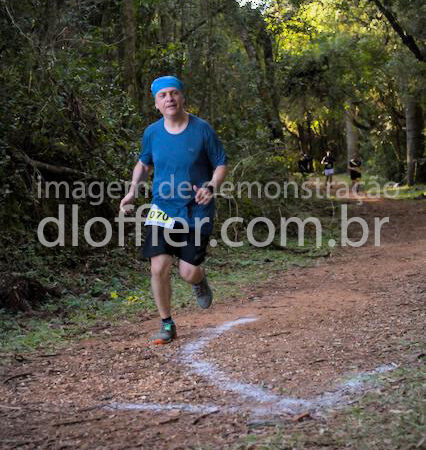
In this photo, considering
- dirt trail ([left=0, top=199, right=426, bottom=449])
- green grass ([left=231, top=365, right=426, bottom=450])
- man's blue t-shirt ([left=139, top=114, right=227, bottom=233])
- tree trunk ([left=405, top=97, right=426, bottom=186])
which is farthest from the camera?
tree trunk ([left=405, top=97, right=426, bottom=186])

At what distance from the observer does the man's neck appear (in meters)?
5.86

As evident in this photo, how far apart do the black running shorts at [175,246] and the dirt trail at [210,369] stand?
0.76m

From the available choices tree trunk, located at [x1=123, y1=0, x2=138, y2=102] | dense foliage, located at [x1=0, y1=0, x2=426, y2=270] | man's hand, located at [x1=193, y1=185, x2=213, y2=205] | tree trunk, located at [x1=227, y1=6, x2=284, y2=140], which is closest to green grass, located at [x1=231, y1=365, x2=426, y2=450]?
man's hand, located at [x1=193, y1=185, x2=213, y2=205]

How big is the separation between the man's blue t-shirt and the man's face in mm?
161

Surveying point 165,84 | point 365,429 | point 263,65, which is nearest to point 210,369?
point 365,429

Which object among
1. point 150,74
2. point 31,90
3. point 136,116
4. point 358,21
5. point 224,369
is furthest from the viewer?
point 358,21

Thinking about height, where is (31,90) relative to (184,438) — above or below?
above

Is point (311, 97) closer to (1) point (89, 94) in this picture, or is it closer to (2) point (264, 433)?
(1) point (89, 94)

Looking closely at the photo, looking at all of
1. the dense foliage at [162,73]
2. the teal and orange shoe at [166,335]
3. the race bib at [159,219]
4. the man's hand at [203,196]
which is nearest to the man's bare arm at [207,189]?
the man's hand at [203,196]

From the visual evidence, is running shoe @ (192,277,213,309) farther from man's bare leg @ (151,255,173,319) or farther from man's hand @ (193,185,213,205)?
man's hand @ (193,185,213,205)

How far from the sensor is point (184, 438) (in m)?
3.64

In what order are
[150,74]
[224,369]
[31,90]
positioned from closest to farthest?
1. [224,369]
2. [31,90]
3. [150,74]

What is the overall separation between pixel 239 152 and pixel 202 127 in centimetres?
978

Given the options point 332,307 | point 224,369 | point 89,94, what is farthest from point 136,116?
point 224,369
